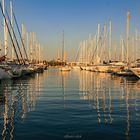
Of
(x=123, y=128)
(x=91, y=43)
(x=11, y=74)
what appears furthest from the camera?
(x=91, y=43)

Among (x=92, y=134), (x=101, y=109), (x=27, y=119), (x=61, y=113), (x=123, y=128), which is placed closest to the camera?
(x=92, y=134)

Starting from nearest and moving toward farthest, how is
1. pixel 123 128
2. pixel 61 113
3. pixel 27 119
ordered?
pixel 123 128 → pixel 27 119 → pixel 61 113

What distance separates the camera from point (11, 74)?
4966 cm

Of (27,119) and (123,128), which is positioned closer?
(123,128)

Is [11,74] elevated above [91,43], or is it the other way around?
[91,43]

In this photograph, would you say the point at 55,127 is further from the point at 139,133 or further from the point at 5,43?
the point at 5,43

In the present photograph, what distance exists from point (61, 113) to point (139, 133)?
569 cm

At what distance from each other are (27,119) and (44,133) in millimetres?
3035

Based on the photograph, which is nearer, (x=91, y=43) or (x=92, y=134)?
(x=92, y=134)

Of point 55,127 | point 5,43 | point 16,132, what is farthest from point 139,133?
point 5,43

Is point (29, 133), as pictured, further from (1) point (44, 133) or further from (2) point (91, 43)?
(2) point (91, 43)

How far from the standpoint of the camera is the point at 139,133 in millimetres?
11430

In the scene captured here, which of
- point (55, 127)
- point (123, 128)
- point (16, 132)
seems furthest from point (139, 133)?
point (16, 132)

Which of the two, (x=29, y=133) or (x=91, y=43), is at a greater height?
(x=91, y=43)
